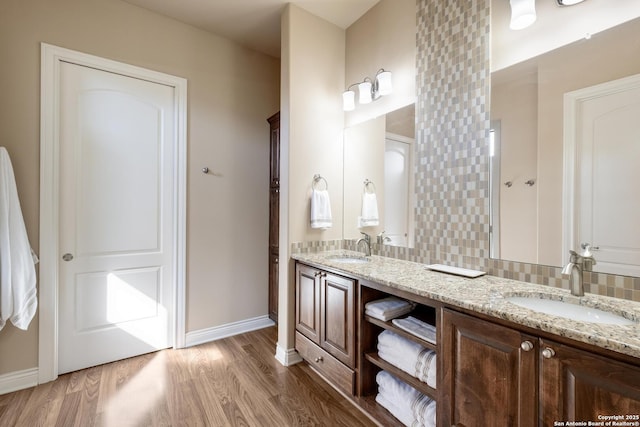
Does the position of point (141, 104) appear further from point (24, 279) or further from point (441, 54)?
point (441, 54)

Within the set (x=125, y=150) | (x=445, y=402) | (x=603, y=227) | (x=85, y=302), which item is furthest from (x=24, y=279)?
(x=603, y=227)

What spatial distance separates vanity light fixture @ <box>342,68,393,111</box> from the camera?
2.17 m

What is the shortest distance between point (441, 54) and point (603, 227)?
4.27 feet

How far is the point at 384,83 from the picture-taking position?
2.17m

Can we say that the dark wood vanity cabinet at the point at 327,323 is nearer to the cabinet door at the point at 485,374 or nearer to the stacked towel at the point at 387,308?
the stacked towel at the point at 387,308

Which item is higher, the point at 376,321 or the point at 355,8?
the point at 355,8

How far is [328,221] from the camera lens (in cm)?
242

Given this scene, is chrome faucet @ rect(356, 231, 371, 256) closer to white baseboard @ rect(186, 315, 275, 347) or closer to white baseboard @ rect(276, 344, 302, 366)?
white baseboard @ rect(276, 344, 302, 366)

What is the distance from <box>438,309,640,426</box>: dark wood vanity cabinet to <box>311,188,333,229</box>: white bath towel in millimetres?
1323

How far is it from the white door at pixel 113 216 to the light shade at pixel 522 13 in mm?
2515

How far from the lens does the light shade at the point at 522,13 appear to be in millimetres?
1407

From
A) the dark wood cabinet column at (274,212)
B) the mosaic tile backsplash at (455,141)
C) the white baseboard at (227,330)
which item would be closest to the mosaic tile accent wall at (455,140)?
the mosaic tile backsplash at (455,141)

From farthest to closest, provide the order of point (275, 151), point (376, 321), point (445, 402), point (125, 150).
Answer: point (275, 151), point (125, 150), point (376, 321), point (445, 402)

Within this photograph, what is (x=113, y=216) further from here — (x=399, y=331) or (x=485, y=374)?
(x=485, y=374)
